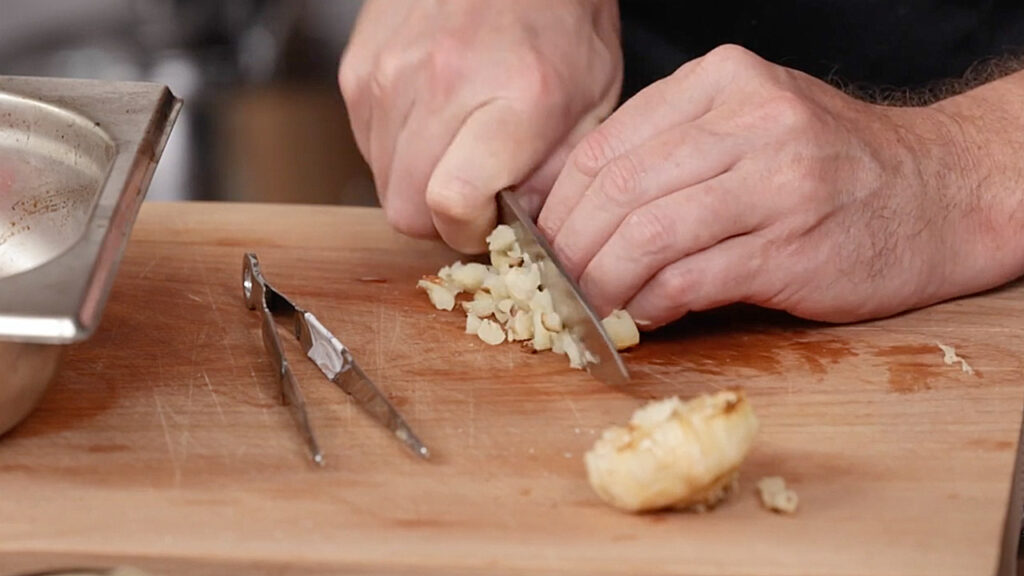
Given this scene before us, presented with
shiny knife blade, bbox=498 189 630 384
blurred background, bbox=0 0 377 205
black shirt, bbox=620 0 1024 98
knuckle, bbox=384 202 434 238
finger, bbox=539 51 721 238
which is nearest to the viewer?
shiny knife blade, bbox=498 189 630 384

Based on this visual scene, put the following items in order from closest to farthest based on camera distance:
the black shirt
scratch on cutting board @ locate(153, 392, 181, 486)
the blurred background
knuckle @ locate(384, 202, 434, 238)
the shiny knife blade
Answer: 1. scratch on cutting board @ locate(153, 392, 181, 486)
2. the shiny knife blade
3. knuckle @ locate(384, 202, 434, 238)
4. the black shirt
5. the blurred background

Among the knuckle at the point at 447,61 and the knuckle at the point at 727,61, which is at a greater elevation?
the knuckle at the point at 727,61

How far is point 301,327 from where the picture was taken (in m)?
1.22

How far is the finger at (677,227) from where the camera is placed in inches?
46.3

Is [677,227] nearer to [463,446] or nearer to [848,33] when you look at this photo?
[463,446]

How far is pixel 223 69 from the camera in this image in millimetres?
2746

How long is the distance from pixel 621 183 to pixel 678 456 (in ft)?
1.07

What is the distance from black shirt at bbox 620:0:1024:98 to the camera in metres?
1.72

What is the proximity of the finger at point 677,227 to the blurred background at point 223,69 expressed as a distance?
1.66 m

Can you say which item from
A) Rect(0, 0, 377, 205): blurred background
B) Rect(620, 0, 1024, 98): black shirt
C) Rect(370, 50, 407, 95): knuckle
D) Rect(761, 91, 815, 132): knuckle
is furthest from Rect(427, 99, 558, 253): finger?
Rect(0, 0, 377, 205): blurred background

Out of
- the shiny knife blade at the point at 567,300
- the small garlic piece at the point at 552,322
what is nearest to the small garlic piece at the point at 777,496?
the shiny knife blade at the point at 567,300

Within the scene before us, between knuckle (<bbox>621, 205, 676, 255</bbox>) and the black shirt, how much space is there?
68 cm

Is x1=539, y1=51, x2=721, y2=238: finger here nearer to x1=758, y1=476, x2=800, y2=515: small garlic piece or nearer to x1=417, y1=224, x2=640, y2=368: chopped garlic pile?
x1=417, y1=224, x2=640, y2=368: chopped garlic pile

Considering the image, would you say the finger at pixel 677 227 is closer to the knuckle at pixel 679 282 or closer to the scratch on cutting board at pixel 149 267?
the knuckle at pixel 679 282
